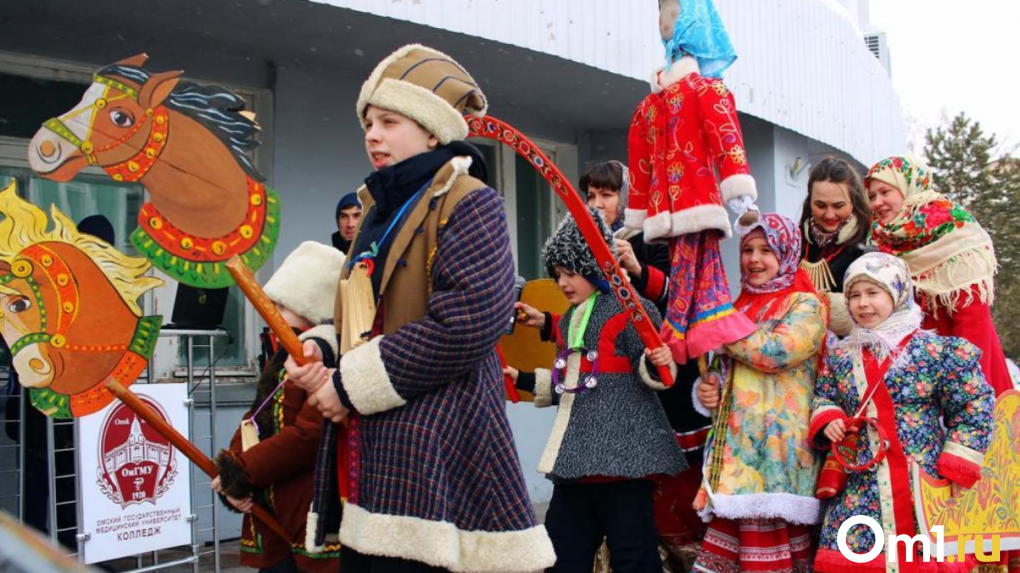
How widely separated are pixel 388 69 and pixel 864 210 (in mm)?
2462

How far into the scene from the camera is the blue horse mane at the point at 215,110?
318cm

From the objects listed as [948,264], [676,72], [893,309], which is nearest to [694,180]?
[676,72]

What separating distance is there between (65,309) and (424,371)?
1577 mm

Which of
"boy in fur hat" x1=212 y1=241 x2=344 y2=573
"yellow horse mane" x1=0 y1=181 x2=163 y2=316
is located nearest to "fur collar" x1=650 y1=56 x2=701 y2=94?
"boy in fur hat" x1=212 y1=241 x2=344 y2=573

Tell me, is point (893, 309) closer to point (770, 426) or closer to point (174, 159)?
point (770, 426)

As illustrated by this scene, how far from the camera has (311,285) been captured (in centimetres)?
349

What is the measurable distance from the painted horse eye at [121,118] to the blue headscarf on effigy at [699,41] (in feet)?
6.35

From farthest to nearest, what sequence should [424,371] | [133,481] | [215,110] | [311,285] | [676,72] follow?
[133,481], [676,72], [311,285], [215,110], [424,371]

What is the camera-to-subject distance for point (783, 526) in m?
3.79

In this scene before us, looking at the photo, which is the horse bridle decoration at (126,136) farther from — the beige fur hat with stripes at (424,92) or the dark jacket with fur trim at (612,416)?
the dark jacket with fur trim at (612,416)

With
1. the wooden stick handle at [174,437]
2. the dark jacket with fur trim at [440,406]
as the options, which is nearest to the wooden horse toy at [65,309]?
the wooden stick handle at [174,437]

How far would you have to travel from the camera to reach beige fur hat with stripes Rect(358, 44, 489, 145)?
2.62 m

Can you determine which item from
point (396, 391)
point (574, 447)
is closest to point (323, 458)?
point (396, 391)

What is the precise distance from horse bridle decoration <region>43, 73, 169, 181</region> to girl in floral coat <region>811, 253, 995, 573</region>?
2327 millimetres
